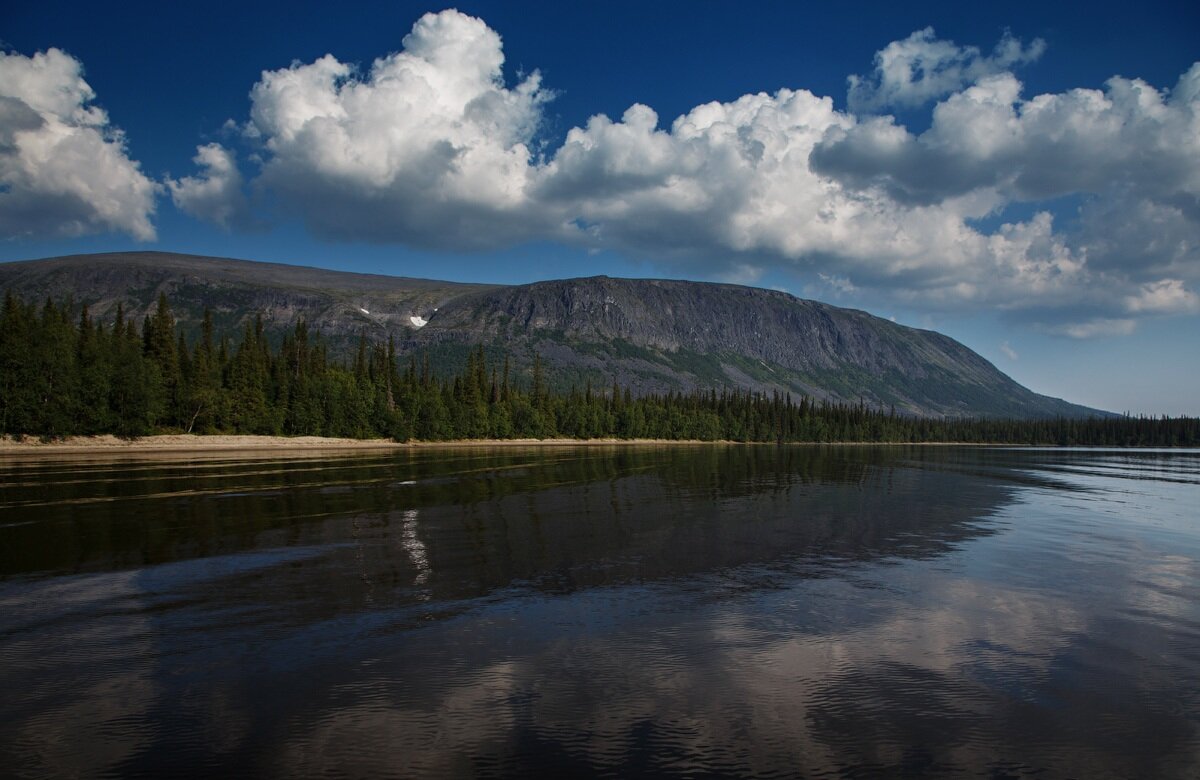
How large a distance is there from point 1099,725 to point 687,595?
9771 mm

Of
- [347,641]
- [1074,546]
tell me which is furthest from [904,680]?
[1074,546]

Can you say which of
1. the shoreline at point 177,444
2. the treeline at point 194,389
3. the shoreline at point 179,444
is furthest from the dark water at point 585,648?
the treeline at point 194,389

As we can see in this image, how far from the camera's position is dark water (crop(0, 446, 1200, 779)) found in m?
9.96

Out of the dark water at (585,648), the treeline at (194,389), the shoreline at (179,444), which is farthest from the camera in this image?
the treeline at (194,389)

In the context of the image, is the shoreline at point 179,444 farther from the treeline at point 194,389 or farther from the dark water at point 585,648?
the dark water at point 585,648

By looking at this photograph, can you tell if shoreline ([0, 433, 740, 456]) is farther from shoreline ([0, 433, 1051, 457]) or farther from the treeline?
the treeline

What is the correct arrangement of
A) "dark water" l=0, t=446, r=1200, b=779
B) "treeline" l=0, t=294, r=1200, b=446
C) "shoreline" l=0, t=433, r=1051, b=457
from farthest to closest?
"treeline" l=0, t=294, r=1200, b=446, "shoreline" l=0, t=433, r=1051, b=457, "dark water" l=0, t=446, r=1200, b=779

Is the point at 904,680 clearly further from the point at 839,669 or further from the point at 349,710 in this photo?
the point at 349,710

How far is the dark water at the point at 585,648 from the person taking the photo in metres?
9.96

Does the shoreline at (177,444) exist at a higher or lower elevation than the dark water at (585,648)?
lower

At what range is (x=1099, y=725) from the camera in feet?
36.8

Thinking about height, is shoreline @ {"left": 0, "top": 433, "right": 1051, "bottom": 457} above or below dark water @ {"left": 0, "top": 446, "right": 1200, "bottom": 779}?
below

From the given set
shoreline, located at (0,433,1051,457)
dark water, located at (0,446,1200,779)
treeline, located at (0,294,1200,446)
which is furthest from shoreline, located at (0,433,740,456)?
dark water, located at (0,446,1200,779)

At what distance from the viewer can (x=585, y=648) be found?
14.4 metres
